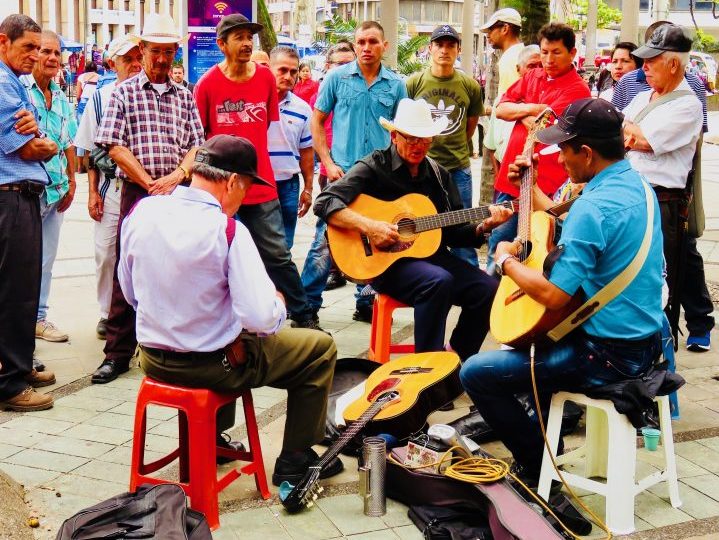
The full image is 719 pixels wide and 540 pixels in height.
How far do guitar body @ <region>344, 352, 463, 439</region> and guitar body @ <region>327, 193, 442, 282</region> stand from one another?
2.11 ft

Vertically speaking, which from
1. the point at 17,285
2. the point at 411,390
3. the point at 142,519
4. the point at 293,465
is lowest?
the point at 293,465

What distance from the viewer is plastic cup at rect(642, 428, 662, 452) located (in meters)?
4.76

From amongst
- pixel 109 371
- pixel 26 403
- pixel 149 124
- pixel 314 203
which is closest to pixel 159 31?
pixel 149 124

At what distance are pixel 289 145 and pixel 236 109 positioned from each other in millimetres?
993

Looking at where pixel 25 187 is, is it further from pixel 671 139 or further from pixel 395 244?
pixel 671 139

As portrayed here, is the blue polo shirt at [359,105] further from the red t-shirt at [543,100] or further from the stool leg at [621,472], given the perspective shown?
the stool leg at [621,472]

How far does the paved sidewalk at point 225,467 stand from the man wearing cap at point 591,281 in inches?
24.5

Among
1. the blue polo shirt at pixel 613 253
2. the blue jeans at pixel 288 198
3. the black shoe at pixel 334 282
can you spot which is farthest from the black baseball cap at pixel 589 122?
the black shoe at pixel 334 282

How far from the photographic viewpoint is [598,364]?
4.02 metres

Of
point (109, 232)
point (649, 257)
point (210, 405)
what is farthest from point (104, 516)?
point (109, 232)

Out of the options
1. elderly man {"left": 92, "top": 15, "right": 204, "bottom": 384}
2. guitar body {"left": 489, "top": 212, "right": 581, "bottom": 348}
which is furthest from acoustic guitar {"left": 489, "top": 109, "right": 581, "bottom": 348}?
elderly man {"left": 92, "top": 15, "right": 204, "bottom": 384}

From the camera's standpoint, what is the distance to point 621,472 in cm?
399

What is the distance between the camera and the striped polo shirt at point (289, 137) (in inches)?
286

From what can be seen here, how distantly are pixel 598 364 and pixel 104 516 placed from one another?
1949 mm
